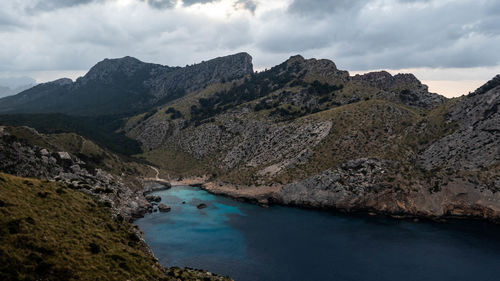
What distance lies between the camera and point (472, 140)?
152750 millimetres

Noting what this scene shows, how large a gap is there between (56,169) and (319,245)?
113 metres

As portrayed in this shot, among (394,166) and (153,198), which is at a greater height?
(394,166)

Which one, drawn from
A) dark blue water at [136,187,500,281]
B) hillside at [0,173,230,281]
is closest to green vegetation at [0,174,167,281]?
hillside at [0,173,230,281]

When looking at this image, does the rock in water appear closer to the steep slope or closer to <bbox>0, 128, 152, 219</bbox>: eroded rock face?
<bbox>0, 128, 152, 219</bbox>: eroded rock face

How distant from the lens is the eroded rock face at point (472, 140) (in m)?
145

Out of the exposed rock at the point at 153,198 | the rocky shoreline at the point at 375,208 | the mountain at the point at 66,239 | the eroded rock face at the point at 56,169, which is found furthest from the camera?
the exposed rock at the point at 153,198

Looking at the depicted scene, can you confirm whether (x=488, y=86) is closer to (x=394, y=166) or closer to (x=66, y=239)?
(x=394, y=166)

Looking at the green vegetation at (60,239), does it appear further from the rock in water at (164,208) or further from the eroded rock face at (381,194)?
the eroded rock face at (381,194)

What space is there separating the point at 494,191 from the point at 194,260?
120596mm

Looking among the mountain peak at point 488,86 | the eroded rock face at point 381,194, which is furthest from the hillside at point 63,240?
the mountain peak at point 488,86

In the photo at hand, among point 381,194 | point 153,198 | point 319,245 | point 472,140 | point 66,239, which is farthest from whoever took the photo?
point 153,198

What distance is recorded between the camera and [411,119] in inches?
7328

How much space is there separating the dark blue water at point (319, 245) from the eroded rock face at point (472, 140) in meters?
31.1

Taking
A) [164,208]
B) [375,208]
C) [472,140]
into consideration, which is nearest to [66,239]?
[164,208]
